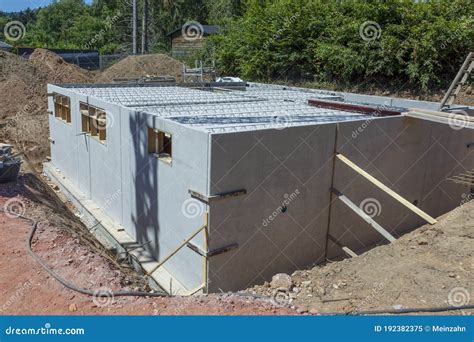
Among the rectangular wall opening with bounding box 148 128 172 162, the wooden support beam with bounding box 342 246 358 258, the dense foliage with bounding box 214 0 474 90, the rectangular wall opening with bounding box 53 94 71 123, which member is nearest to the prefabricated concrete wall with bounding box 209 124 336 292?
the wooden support beam with bounding box 342 246 358 258

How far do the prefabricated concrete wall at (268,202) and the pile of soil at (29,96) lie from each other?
37.7 ft

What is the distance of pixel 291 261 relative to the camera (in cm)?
809

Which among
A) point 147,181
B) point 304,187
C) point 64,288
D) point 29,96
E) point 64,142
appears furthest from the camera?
point 29,96

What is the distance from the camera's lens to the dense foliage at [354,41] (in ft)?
60.7

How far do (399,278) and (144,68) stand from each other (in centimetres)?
2223

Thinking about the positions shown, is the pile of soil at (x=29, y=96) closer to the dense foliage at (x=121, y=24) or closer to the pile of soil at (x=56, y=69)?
the pile of soil at (x=56, y=69)

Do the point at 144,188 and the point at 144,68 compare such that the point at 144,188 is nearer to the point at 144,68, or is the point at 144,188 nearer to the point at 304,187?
the point at 304,187

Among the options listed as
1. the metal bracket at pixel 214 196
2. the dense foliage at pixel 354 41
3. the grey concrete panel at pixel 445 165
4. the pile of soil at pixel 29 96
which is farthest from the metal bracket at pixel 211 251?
the dense foliage at pixel 354 41

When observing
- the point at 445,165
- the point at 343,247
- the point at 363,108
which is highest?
the point at 363,108

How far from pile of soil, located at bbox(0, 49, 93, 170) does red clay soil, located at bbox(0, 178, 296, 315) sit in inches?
382

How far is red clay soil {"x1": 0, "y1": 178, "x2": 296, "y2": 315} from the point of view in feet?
17.1

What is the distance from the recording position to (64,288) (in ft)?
18.9

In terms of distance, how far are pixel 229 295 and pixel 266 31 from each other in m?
21.3

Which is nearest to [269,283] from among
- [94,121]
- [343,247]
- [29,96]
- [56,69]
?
[343,247]
